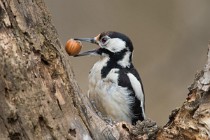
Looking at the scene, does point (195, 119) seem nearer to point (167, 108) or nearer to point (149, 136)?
point (149, 136)

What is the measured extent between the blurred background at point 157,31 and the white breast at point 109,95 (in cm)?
314

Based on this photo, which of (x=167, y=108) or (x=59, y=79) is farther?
(x=167, y=108)

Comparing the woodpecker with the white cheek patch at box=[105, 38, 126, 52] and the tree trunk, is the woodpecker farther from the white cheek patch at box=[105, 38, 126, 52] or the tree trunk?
A: the tree trunk

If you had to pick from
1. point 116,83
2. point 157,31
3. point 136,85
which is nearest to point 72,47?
point 116,83

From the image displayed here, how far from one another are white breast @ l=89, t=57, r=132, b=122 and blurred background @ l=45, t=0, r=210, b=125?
3.14 meters

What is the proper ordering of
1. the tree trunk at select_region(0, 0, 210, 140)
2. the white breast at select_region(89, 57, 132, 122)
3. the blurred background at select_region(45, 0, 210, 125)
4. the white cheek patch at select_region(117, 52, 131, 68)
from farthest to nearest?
the blurred background at select_region(45, 0, 210, 125) → the white cheek patch at select_region(117, 52, 131, 68) → the white breast at select_region(89, 57, 132, 122) → the tree trunk at select_region(0, 0, 210, 140)

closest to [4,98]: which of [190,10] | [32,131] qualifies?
[32,131]

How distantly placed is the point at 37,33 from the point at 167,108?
460 cm

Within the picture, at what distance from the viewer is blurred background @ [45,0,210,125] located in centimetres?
740

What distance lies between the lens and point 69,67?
117 inches

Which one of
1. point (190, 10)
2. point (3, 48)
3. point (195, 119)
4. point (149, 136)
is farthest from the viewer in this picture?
point (190, 10)

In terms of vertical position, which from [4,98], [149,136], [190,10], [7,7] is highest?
[190,10]

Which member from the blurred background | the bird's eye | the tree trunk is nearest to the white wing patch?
the bird's eye

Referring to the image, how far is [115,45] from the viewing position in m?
4.20
